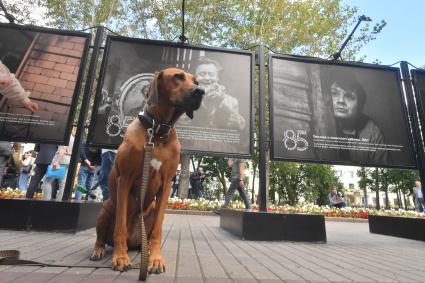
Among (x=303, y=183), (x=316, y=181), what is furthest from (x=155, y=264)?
(x=303, y=183)

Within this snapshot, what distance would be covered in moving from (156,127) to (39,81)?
372 cm

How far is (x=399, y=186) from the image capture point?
4494cm

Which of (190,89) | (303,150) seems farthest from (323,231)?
(190,89)

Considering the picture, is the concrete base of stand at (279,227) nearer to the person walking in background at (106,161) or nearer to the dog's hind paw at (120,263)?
the dog's hind paw at (120,263)

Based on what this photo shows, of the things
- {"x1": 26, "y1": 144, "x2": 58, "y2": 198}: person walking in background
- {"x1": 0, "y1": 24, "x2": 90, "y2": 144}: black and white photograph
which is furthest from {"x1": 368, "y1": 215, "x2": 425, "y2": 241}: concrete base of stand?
{"x1": 26, "y1": 144, "x2": 58, "y2": 198}: person walking in background

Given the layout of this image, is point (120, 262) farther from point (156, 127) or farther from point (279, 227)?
point (279, 227)

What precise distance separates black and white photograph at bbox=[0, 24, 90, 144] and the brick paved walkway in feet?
5.78

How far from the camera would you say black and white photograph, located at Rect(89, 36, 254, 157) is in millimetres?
5301

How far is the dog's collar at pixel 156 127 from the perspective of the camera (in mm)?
2830

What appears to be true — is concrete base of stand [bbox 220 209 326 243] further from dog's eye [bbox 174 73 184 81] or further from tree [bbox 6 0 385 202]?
tree [bbox 6 0 385 202]

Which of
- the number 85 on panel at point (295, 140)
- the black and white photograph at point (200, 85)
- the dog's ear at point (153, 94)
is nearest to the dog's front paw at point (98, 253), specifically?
the dog's ear at point (153, 94)

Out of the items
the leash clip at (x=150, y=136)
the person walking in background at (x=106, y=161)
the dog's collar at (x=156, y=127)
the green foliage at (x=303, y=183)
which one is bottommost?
the leash clip at (x=150, y=136)

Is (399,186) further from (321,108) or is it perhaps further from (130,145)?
(130,145)

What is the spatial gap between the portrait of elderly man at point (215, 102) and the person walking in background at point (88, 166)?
328cm
